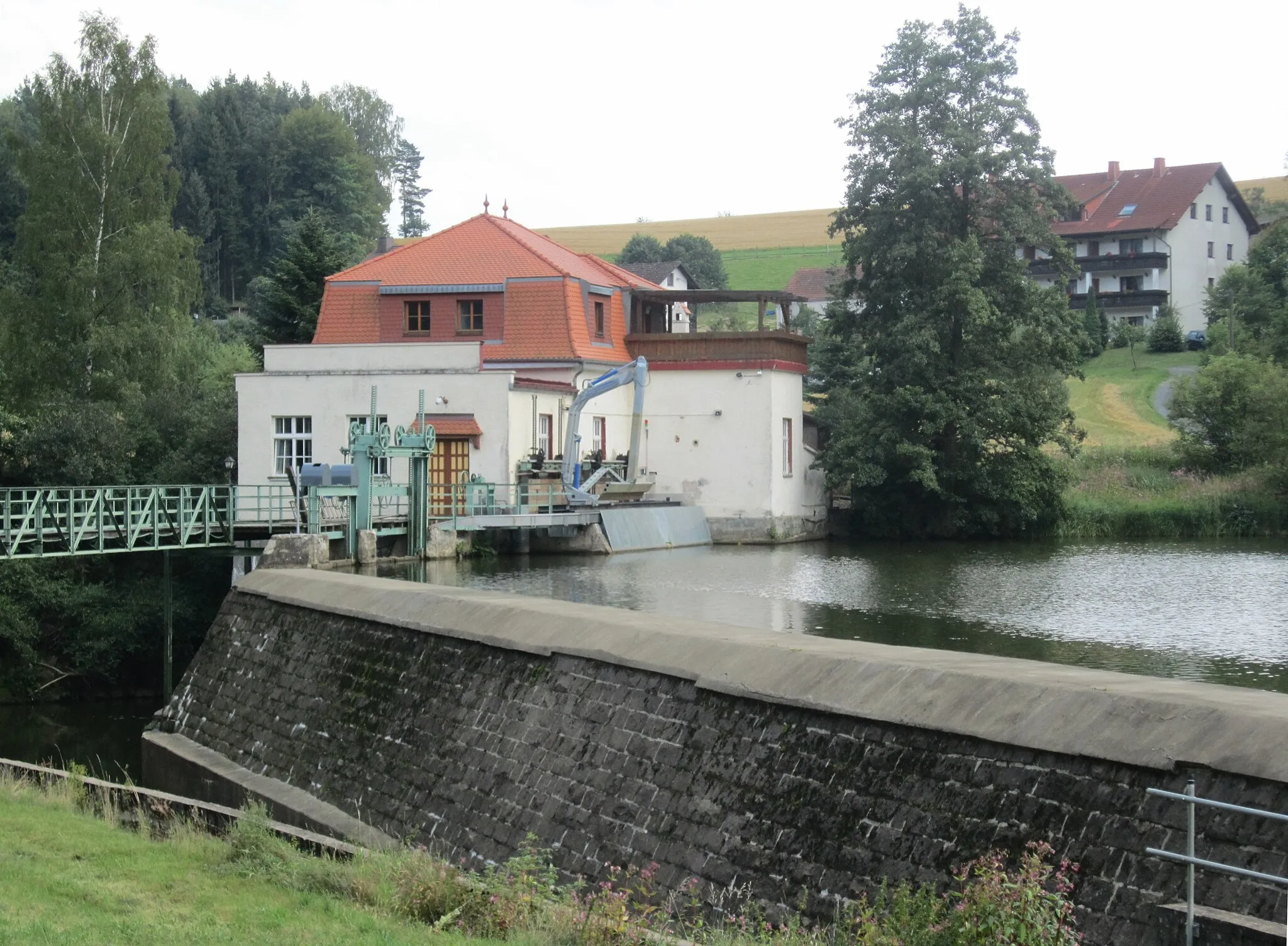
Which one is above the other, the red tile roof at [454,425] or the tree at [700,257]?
the tree at [700,257]

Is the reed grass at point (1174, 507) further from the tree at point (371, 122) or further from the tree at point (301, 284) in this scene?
the tree at point (371, 122)

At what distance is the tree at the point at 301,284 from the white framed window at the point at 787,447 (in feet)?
49.7

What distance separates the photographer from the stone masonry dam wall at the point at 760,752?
24.5 ft

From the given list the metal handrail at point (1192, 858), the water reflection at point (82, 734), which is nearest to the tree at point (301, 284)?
the water reflection at point (82, 734)

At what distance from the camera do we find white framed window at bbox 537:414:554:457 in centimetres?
3347

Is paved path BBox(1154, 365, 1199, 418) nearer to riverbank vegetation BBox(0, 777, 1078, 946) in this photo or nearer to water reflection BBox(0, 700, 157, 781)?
water reflection BBox(0, 700, 157, 781)

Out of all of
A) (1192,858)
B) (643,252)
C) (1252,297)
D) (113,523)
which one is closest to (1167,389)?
(1252,297)

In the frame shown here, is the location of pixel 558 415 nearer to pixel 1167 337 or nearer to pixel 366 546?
pixel 366 546

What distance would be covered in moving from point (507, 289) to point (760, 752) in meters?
28.0

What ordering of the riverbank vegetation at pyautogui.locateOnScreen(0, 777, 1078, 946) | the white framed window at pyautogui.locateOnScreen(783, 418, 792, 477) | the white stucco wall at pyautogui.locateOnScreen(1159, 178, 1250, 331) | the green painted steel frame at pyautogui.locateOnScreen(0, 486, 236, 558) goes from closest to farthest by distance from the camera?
1. the riverbank vegetation at pyautogui.locateOnScreen(0, 777, 1078, 946)
2. the green painted steel frame at pyautogui.locateOnScreen(0, 486, 236, 558)
3. the white framed window at pyautogui.locateOnScreen(783, 418, 792, 477)
4. the white stucco wall at pyautogui.locateOnScreen(1159, 178, 1250, 331)

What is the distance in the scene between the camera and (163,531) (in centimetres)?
2659

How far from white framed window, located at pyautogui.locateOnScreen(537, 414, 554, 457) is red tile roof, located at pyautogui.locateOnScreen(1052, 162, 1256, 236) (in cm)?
4662

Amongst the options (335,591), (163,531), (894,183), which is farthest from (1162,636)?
(894,183)

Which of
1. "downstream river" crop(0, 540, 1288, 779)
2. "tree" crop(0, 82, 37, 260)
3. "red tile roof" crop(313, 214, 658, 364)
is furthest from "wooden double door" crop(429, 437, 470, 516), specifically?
"tree" crop(0, 82, 37, 260)
